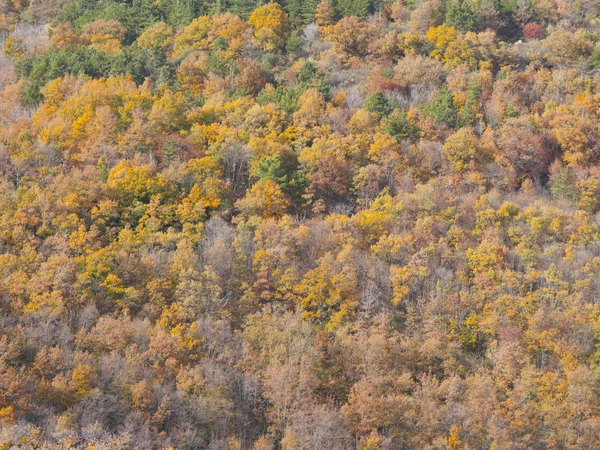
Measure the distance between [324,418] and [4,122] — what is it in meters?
54.7

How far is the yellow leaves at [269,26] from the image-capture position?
99.3m

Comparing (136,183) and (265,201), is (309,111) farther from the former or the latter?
(136,183)

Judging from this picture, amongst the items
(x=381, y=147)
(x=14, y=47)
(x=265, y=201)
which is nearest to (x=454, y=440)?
(x=265, y=201)

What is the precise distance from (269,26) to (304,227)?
39109mm

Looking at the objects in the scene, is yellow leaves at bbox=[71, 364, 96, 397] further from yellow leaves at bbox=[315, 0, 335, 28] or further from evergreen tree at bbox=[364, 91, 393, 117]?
yellow leaves at bbox=[315, 0, 335, 28]

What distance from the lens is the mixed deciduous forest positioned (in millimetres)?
54812

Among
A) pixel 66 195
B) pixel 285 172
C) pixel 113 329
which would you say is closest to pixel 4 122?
pixel 66 195

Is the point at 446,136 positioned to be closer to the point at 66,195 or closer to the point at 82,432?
the point at 66,195

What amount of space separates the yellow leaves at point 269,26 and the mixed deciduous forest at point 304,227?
0.27 m

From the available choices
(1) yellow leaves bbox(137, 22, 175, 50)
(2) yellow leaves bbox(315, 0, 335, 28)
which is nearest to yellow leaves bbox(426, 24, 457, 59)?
(2) yellow leaves bbox(315, 0, 335, 28)

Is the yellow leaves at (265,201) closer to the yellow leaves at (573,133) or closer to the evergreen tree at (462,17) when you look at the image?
the yellow leaves at (573,133)

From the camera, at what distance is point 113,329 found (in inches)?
2282

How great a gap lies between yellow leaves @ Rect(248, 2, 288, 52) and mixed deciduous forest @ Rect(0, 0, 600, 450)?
0.27 metres

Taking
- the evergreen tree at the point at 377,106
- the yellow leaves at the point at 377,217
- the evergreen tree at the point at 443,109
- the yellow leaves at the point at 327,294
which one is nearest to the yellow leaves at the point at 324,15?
the evergreen tree at the point at 377,106
